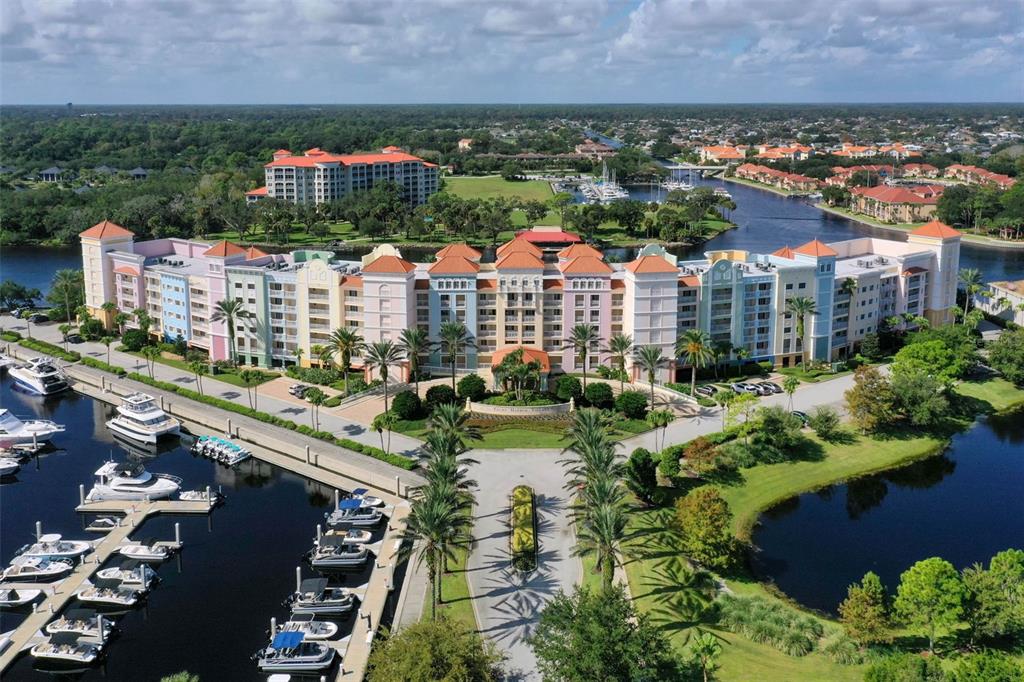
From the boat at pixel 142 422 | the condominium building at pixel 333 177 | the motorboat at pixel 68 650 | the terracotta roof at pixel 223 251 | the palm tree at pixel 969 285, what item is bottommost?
the motorboat at pixel 68 650

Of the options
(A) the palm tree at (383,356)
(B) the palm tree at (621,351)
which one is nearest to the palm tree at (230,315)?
(A) the palm tree at (383,356)

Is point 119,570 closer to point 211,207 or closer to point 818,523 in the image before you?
point 818,523

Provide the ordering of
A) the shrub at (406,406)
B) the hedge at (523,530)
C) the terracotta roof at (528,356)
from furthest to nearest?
the terracotta roof at (528,356) → the shrub at (406,406) → the hedge at (523,530)

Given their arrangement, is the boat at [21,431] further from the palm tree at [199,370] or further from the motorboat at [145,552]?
the motorboat at [145,552]

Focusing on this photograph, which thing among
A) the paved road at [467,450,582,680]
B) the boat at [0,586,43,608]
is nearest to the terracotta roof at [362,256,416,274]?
the paved road at [467,450,582,680]

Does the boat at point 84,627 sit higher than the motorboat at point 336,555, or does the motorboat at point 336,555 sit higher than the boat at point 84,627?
the motorboat at point 336,555

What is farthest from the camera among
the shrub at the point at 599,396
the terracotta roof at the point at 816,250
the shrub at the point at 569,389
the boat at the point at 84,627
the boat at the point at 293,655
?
the terracotta roof at the point at 816,250

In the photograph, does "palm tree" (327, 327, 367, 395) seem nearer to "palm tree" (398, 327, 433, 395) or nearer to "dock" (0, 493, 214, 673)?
"palm tree" (398, 327, 433, 395)
